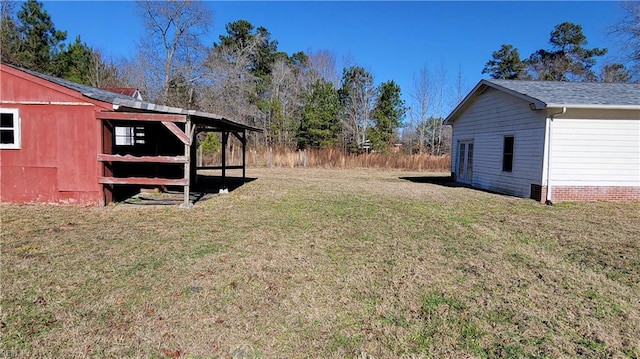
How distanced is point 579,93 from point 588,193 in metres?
3.16

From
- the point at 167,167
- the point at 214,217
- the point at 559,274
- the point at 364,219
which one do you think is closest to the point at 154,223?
the point at 214,217

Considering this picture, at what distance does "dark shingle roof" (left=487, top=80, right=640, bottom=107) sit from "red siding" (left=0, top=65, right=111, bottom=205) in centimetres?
1139

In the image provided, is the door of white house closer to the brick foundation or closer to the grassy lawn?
the brick foundation

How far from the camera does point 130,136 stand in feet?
38.0

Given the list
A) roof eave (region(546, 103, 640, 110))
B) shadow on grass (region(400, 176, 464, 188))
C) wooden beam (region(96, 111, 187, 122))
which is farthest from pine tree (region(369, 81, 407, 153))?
wooden beam (region(96, 111, 187, 122))

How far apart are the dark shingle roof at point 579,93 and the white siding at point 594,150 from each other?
49 centimetres

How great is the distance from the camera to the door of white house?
620 inches

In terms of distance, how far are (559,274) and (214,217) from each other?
5966 mm

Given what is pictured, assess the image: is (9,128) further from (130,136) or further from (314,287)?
(314,287)

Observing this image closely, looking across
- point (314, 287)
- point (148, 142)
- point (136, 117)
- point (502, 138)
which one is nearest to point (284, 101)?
point (148, 142)

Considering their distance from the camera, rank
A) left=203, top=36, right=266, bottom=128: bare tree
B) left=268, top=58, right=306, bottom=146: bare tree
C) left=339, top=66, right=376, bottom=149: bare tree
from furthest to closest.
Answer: left=339, top=66, right=376, bottom=149: bare tree
left=268, top=58, right=306, bottom=146: bare tree
left=203, top=36, right=266, bottom=128: bare tree

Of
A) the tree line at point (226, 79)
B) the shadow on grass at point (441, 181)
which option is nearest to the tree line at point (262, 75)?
the tree line at point (226, 79)

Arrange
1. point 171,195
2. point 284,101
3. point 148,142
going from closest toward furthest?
1. point 171,195
2. point 148,142
3. point 284,101

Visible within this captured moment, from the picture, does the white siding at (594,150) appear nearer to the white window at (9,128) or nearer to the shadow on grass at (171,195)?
the shadow on grass at (171,195)
